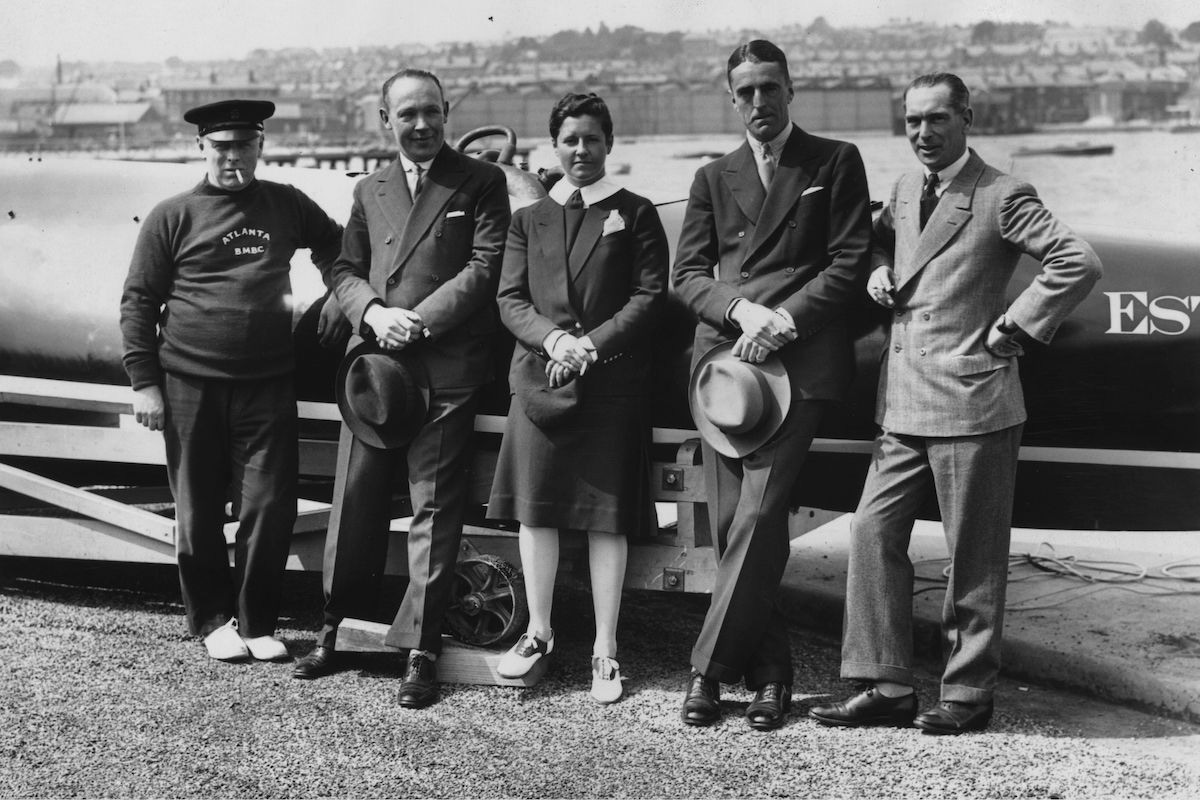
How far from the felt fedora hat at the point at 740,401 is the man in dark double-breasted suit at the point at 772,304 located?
29mm

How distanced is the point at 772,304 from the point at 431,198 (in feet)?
3.50

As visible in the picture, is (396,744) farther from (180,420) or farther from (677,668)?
(180,420)

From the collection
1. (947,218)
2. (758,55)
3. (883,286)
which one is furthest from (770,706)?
(758,55)

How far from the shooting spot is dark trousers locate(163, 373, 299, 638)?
13.6ft

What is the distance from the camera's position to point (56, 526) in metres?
4.78

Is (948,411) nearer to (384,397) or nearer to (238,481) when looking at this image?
(384,397)

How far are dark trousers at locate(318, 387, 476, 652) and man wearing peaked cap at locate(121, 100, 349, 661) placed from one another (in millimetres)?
285

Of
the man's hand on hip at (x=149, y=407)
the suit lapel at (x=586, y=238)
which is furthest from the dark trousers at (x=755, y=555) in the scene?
the man's hand on hip at (x=149, y=407)

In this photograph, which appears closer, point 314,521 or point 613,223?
point 613,223

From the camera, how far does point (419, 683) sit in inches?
150

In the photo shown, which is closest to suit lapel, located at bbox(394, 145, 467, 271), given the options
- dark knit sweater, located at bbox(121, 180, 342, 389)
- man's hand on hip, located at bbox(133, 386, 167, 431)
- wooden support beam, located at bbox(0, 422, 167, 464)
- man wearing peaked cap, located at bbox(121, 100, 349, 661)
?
man wearing peaked cap, located at bbox(121, 100, 349, 661)

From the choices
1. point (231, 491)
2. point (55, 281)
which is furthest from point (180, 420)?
point (55, 281)

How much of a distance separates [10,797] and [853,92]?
74.9m

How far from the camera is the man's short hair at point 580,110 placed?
3656mm
